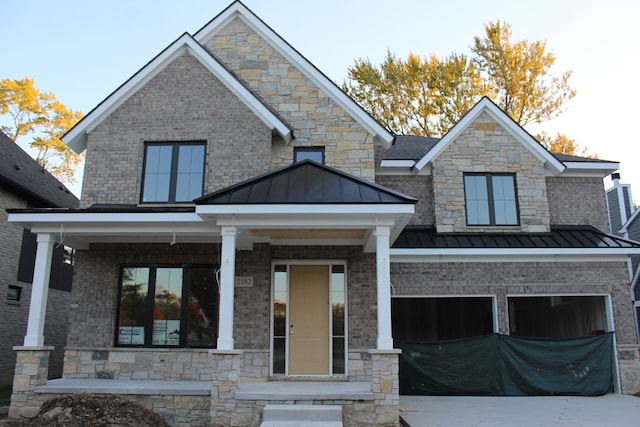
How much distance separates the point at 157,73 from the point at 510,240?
924 cm

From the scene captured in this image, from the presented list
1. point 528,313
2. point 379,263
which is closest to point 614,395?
point 528,313

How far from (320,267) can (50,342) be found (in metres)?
11.5

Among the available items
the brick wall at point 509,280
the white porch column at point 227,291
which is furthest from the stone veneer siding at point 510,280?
the white porch column at point 227,291

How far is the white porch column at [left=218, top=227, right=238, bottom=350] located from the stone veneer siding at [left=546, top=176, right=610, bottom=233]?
902 centimetres

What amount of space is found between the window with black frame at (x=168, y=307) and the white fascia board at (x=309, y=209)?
2.68 metres

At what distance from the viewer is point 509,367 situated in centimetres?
1170

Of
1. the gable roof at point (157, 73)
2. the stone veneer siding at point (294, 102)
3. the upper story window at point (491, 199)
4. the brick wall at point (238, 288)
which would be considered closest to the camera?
the brick wall at point (238, 288)

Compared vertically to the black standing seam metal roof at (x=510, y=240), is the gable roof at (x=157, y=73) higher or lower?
higher

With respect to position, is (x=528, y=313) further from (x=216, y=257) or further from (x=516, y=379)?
(x=216, y=257)

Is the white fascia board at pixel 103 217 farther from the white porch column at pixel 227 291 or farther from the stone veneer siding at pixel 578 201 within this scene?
Result: the stone veneer siding at pixel 578 201

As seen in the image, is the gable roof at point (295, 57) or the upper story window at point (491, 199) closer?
the gable roof at point (295, 57)

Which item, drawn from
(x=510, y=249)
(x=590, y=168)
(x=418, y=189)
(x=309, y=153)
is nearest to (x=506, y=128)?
(x=590, y=168)

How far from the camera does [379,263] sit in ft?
29.5

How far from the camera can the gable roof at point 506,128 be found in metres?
13.7
